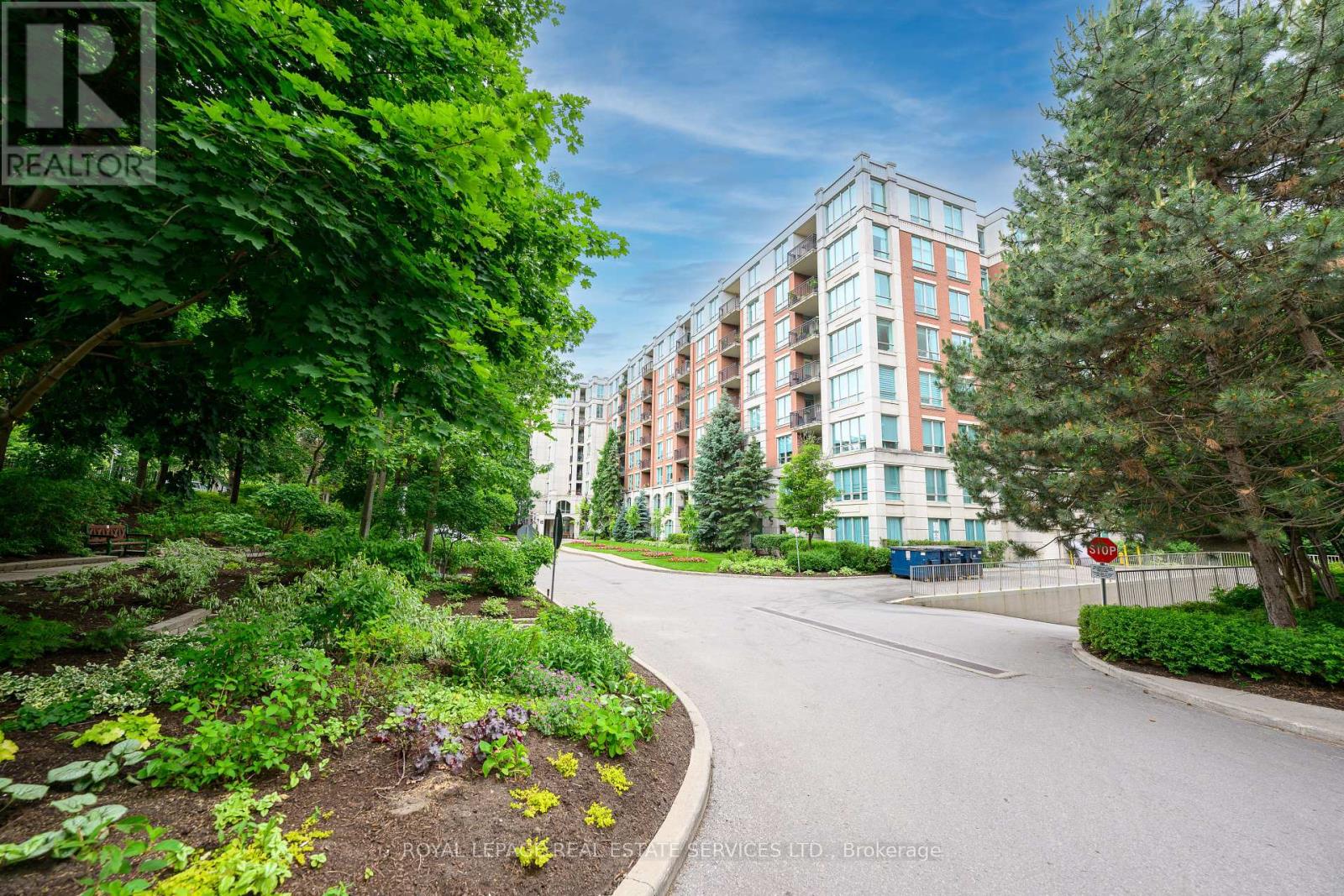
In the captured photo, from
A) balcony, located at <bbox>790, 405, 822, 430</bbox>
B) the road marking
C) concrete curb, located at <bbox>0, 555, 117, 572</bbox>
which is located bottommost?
the road marking

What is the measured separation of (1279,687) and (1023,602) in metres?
11.6

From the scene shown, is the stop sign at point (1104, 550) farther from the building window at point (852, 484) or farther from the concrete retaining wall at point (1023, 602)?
the building window at point (852, 484)

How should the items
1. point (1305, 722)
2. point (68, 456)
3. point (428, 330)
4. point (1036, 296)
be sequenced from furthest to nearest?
point (68, 456) → point (1036, 296) → point (1305, 722) → point (428, 330)

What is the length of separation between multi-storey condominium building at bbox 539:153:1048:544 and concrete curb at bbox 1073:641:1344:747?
66.9 feet

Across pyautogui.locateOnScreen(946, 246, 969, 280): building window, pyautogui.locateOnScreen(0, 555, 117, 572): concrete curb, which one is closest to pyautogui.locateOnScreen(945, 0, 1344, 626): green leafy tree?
pyautogui.locateOnScreen(0, 555, 117, 572): concrete curb

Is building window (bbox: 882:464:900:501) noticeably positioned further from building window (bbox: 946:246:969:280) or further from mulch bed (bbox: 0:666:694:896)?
mulch bed (bbox: 0:666:694:896)

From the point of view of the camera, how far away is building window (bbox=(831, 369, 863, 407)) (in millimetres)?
29727

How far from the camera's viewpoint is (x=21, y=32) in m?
3.64

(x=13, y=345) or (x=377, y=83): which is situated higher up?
(x=377, y=83)

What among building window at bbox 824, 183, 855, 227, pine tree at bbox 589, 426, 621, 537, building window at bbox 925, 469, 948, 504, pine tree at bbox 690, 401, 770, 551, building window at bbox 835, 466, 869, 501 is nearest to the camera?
building window at bbox 835, 466, 869, 501

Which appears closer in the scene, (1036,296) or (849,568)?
(1036,296)

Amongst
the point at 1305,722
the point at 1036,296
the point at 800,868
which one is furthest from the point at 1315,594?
the point at 800,868

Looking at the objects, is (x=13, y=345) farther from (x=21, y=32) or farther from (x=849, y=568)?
(x=849, y=568)

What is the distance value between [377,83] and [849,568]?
25.0 metres
